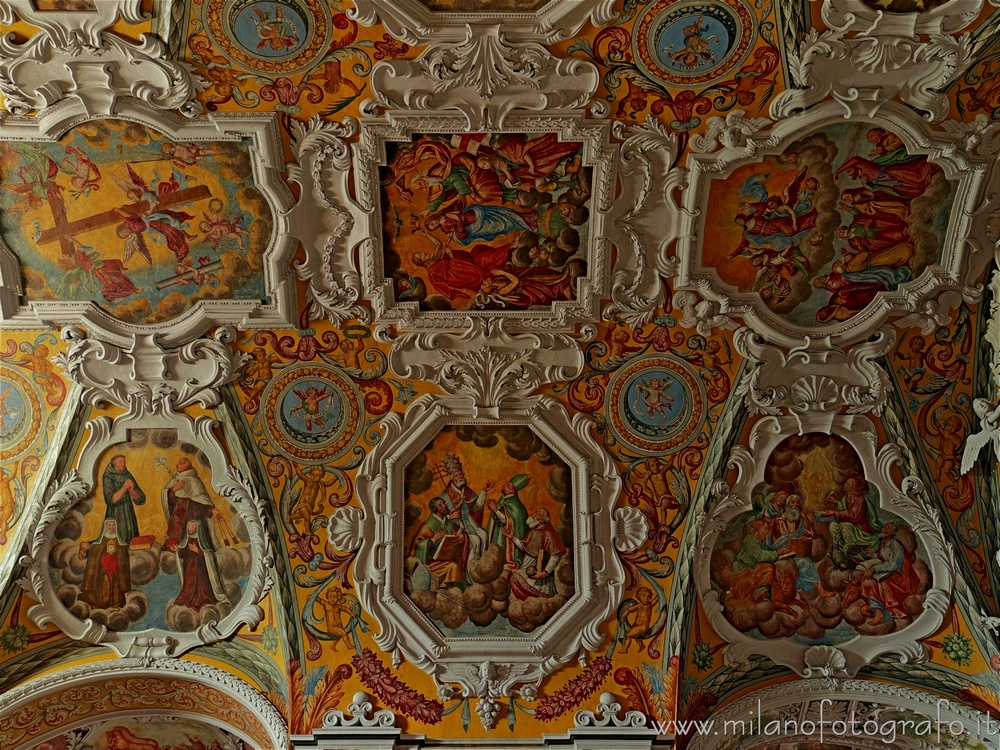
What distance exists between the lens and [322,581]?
11008 millimetres

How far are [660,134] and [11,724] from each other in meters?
9.62

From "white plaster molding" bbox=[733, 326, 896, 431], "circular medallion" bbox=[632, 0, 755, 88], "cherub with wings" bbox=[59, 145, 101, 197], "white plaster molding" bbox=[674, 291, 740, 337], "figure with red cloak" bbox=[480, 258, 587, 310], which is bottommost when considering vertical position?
"white plaster molding" bbox=[733, 326, 896, 431]

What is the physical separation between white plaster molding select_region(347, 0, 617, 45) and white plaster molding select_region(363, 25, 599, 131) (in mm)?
87

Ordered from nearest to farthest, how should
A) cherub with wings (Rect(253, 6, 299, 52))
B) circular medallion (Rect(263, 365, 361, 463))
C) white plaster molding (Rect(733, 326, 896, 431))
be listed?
1. cherub with wings (Rect(253, 6, 299, 52))
2. white plaster molding (Rect(733, 326, 896, 431))
3. circular medallion (Rect(263, 365, 361, 463))

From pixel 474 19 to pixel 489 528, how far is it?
5.72 m

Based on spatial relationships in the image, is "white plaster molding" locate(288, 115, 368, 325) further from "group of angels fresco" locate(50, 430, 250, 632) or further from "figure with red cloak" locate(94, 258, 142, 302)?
"group of angels fresco" locate(50, 430, 250, 632)

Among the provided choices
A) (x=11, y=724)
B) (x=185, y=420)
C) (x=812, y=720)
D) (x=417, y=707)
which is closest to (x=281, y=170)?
(x=185, y=420)

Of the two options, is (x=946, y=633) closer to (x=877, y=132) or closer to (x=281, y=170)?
(x=877, y=132)

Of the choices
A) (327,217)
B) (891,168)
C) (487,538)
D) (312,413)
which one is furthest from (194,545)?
(891,168)

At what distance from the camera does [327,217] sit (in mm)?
10195

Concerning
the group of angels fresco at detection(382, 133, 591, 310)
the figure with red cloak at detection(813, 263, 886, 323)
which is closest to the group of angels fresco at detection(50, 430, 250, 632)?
the group of angels fresco at detection(382, 133, 591, 310)

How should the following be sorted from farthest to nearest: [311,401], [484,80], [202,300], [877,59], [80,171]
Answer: [311,401], [202,300], [80,171], [484,80], [877,59]

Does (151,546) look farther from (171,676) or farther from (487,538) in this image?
(487,538)

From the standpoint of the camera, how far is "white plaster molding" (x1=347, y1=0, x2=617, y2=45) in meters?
8.87
